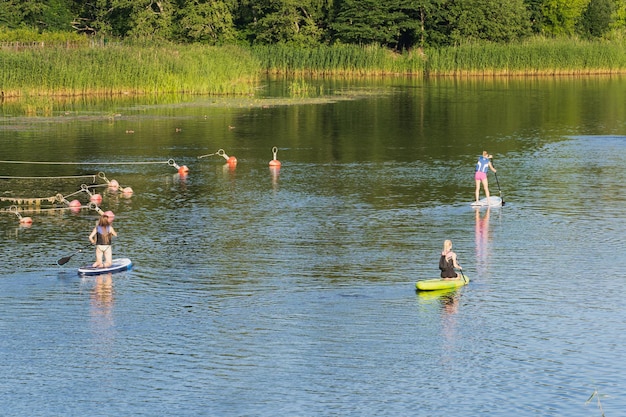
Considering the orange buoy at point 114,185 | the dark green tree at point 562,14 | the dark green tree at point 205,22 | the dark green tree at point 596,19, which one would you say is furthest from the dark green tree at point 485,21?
the orange buoy at point 114,185

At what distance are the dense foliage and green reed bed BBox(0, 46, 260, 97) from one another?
29532 millimetres

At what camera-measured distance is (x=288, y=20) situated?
355 feet

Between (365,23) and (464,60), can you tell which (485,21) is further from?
(464,60)

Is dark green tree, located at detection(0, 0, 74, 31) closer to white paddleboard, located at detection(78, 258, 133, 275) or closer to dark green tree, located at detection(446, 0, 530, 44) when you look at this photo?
dark green tree, located at detection(446, 0, 530, 44)

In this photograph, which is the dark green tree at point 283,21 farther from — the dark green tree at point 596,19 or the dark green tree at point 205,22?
the dark green tree at point 596,19

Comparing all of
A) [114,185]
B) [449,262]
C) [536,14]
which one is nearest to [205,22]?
[536,14]

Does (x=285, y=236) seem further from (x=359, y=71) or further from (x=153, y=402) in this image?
(x=359, y=71)

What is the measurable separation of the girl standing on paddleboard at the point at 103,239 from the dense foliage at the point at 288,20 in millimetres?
78857

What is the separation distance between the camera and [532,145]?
2012 inches

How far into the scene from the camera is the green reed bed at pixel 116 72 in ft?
214

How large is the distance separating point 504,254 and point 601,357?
8098mm

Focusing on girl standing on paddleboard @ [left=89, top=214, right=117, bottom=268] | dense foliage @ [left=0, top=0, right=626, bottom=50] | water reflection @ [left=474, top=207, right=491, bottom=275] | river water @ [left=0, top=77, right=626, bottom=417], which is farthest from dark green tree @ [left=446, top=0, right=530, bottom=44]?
girl standing on paddleboard @ [left=89, top=214, right=117, bottom=268]

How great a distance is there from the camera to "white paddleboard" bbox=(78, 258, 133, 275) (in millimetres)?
25922

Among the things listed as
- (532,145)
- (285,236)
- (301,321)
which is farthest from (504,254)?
(532,145)
